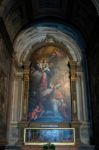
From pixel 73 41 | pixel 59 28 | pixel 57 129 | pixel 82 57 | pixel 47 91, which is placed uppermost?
pixel 59 28

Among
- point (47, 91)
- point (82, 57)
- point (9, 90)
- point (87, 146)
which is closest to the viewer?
point (87, 146)

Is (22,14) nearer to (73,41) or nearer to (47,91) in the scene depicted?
(73,41)

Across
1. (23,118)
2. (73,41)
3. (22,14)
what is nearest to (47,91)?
(23,118)

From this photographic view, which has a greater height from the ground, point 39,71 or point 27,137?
point 39,71

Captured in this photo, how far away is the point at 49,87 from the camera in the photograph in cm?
1217

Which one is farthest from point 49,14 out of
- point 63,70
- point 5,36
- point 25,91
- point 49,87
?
point 25,91

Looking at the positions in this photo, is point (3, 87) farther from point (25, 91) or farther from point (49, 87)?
point (49, 87)

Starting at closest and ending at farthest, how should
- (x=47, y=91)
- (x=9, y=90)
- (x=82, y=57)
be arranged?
(x=9, y=90) → (x=47, y=91) → (x=82, y=57)

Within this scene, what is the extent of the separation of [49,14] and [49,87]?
4455mm

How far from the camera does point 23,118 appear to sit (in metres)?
11.4

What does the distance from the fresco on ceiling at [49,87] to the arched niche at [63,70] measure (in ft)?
0.28

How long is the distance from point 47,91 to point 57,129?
2190 millimetres

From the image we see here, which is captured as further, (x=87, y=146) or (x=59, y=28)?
(x=59, y=28)

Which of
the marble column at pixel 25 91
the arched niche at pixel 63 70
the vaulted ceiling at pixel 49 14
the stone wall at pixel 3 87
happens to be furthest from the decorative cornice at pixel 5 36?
the marble column at pixel 25 91
